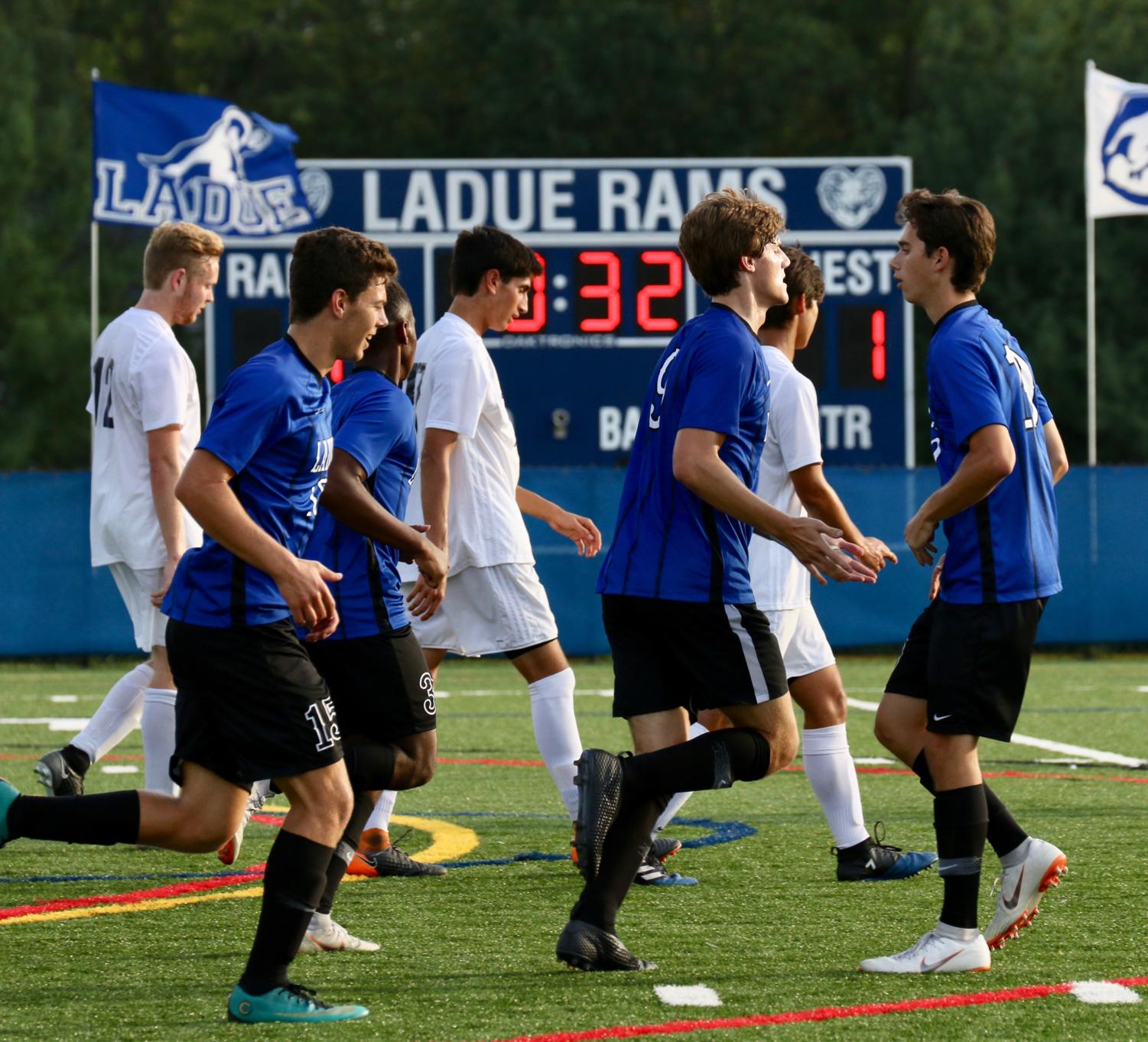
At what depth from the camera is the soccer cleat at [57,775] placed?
6.97 metres

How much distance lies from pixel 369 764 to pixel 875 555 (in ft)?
4.73

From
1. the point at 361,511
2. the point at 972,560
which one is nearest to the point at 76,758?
the point at 361,511

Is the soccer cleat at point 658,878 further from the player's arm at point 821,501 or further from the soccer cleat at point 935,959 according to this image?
the soccer cleat at point 935,959

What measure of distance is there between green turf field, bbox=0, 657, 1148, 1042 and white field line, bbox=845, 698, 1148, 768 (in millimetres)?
843

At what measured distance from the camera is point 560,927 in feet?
17.6

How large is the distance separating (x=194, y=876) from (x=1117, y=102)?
49.3ft

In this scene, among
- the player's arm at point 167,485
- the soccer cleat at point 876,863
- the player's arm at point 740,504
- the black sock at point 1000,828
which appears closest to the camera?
the player's arm at point 740,504

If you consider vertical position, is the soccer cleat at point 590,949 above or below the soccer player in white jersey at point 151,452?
below

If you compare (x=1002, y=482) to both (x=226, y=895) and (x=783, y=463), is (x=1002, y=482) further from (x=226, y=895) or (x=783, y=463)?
(x=226, y=895)

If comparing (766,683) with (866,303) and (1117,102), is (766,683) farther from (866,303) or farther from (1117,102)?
(1117,102)

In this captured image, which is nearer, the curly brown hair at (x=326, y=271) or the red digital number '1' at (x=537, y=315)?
the curly brown hair at (x=326, y=271)

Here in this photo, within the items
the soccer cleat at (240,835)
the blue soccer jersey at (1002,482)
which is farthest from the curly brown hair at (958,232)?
the soccer cleat at (240,835)

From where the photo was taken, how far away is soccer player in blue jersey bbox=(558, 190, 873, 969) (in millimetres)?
4695

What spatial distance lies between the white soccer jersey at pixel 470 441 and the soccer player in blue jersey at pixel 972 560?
1679 mm
